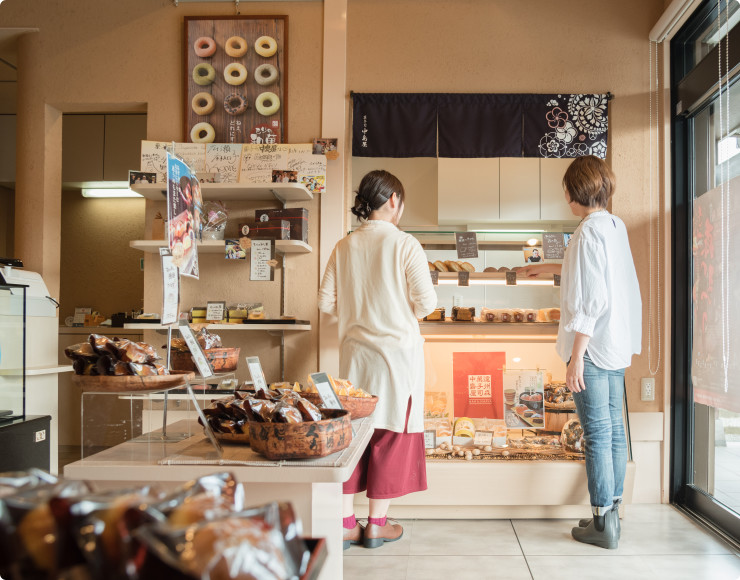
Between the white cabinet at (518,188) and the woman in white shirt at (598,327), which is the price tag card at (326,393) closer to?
the woman in white shirt at (598,327)

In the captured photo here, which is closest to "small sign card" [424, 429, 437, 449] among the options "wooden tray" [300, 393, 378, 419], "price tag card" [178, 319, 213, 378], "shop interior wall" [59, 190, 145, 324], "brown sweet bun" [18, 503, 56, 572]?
"wooden tray" [300, 393, 378, 419]

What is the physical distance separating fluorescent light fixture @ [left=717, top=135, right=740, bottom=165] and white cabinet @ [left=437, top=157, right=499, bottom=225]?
157 cm

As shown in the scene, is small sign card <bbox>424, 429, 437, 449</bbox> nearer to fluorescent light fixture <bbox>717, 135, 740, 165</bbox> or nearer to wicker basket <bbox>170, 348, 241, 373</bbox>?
wicker basket <bbox>170, 348, 241, 373</bbox>

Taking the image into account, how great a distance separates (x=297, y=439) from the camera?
1.54 meters

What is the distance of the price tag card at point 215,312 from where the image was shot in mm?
3875

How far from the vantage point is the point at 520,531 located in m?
3.31

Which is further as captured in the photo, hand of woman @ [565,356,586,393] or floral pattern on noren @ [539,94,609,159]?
floral pattern on noren @ [539,94,609,159]

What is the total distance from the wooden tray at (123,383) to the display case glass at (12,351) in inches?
80.2

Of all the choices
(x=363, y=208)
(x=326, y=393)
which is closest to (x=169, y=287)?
(x=326, y=393)

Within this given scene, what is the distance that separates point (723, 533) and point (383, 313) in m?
1.97

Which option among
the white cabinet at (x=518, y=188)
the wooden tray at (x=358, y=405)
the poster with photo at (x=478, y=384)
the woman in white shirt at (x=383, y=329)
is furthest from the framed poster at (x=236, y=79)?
the wooden tray at (x=358, y=405)

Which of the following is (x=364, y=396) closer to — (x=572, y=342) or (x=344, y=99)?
(x=572, y=342)

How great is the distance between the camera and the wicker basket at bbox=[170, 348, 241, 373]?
199cm

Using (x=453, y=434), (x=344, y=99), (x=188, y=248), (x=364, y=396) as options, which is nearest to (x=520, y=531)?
(x=453, y=434)
